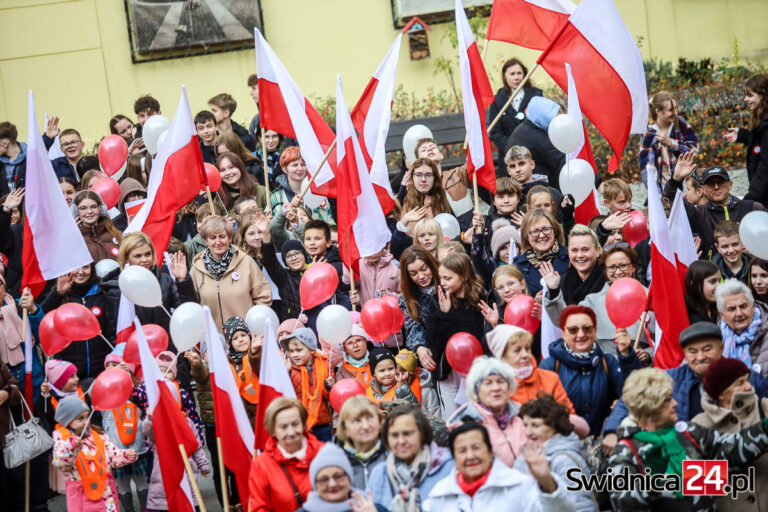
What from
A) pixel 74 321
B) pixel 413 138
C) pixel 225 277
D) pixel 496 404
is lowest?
pixel 496 404

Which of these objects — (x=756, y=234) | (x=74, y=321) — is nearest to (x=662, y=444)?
(x=756, y=234)

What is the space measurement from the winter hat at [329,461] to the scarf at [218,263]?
299 cm

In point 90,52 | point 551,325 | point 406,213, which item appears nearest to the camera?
point 551,325

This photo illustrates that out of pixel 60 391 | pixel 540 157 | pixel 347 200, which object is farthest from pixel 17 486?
pixel 540 157

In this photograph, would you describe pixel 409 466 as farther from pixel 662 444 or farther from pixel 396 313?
pixel 396 313

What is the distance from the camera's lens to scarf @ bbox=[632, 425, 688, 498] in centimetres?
524

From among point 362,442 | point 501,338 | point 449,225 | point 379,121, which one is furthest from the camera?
point 379,121

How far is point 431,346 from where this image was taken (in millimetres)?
7246

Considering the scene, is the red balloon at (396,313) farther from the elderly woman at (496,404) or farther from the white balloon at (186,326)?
the elderly woman at (496,404)

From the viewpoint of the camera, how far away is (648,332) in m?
7.12

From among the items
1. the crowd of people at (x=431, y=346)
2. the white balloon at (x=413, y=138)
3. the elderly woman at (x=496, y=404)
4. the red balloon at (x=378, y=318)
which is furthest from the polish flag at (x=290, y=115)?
the elderly woman at (x=496, y=404)

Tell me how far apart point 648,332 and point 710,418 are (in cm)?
171

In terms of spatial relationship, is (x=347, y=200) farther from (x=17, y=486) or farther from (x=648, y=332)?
(x=17, y=486)

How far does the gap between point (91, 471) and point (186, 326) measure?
110 centimetres
